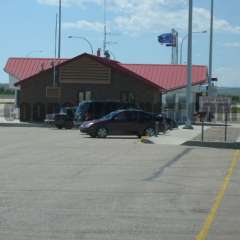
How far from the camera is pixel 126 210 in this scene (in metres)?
11.4

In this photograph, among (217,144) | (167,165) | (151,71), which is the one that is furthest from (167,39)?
(167,165)

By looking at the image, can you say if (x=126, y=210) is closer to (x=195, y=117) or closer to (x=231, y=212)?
(x=231, y=212)

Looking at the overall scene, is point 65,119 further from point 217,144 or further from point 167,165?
point 167,165

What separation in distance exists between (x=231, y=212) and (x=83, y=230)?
2.84 metres

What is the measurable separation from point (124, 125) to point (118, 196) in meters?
→ 23.0

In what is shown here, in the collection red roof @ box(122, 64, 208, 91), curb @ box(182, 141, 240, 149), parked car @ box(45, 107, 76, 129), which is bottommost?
curb @ box(182, 141, 240, 149)

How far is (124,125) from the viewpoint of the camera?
3606cm

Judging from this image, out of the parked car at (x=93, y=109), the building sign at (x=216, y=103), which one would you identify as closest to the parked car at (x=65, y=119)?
the parked car at (x=93, y=109)

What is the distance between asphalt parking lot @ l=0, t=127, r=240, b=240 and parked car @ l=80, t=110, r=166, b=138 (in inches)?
474

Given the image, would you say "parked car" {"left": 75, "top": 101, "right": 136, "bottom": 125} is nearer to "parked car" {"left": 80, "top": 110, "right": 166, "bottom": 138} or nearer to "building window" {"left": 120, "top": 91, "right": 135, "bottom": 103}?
"parked car" {"left": 80, "top": 110, "right": 166, "bottom": 138}

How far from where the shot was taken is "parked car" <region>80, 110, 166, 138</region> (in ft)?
116

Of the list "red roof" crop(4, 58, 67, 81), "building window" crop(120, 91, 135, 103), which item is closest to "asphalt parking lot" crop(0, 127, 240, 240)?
"building window" crop(120, 91, 135, 103)

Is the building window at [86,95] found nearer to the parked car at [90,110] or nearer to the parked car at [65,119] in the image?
the parked car at [65,119]

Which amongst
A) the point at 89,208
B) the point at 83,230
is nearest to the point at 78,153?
the point at 89,208
